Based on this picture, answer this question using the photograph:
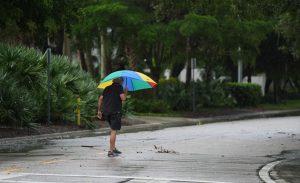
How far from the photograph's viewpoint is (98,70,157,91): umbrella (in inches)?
577

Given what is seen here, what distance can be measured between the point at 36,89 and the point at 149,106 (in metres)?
12.4

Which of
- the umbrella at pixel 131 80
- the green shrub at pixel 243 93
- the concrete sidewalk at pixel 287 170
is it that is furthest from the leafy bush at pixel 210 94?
the concrete sidewalk at pixel 287 170

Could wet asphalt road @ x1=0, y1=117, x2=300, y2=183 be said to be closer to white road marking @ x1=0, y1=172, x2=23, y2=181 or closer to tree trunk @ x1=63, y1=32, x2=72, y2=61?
white road marking @ x1=0, y1=172, x2=23, y2=181

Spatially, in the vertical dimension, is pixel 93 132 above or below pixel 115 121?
below

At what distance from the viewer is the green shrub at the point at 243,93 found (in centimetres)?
4208

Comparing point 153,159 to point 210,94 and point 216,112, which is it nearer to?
point 216,112

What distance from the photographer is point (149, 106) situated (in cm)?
3381

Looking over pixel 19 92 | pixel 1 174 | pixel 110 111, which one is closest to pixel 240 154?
pixel 110 111

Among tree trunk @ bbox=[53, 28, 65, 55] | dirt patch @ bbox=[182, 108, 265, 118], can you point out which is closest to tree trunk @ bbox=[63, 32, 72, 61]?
tree trunk @ bbox=[53, 28, 65, 55]

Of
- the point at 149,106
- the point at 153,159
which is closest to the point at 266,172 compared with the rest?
the point at 153,159

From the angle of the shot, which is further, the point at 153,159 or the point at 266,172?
the point at 153,159

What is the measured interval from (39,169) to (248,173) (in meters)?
3.81

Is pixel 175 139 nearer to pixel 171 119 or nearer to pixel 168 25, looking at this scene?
pixel 171 119

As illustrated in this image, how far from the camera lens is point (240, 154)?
50.4 feet
